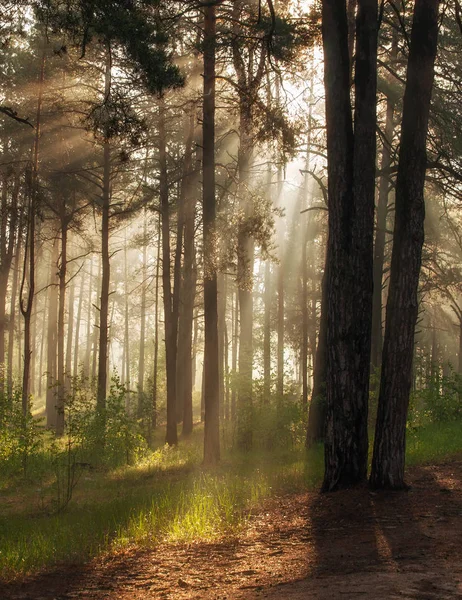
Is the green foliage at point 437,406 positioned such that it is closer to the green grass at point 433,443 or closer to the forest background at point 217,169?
the forest background at point 217,169

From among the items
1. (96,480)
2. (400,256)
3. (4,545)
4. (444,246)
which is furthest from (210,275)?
(444,246)

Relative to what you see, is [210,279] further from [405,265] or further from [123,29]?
[405,265]

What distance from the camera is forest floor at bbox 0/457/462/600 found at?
4.89 metres

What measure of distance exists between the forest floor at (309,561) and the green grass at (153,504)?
1.31 ft

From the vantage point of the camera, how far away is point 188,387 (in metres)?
22.6

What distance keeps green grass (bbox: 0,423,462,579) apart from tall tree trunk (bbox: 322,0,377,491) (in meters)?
1.43

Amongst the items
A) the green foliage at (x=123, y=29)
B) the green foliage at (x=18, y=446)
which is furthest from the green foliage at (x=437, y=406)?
the green foliage at (x=123, y=29)

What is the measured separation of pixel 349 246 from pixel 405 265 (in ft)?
2.54

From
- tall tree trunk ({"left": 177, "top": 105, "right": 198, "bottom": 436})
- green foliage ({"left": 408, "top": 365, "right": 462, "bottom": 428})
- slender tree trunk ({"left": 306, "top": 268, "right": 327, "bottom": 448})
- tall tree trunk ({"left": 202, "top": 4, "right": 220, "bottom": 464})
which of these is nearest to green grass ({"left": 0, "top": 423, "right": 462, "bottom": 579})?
slender tree trunk ({"left": 306, "top": 268, "right": 327, "bottom": 448})

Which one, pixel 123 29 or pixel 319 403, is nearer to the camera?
pixel 123 29

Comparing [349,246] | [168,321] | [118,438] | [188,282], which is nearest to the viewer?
[349,246]

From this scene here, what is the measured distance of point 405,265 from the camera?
784cm

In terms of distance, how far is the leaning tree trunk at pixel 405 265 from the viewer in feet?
25.4

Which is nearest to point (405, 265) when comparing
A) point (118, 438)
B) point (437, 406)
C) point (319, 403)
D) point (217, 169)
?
point (319, 403)
